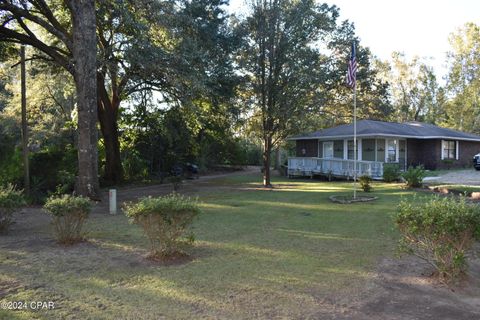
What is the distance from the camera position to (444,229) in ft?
15.0

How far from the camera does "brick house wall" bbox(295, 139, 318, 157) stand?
27.9m

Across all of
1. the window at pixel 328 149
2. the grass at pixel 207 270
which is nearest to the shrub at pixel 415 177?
the grass at pixel 207 270

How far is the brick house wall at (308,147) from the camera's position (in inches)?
1100

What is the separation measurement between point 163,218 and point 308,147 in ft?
78.2

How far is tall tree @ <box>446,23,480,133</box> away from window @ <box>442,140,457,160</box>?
17.4 m

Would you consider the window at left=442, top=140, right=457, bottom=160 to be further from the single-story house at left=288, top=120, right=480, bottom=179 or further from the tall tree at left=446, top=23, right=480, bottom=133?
the tall tree at left=446, top=23, right=480, bottom=133

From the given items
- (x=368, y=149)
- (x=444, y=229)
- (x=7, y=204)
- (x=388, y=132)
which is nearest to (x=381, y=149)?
(x=368, y=149)

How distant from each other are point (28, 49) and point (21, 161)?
337 inches

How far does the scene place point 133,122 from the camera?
22.7 meters

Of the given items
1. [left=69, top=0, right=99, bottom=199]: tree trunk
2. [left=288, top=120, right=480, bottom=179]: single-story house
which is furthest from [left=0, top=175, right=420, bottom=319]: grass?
[left=288, top=120, right=480, bottom=179]: single-story house

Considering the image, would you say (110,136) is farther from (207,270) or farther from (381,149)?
(207,270)

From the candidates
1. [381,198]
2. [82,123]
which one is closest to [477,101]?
[381,198]

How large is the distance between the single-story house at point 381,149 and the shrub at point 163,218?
17.5 metres

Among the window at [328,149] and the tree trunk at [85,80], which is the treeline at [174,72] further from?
the window at [328,149]
